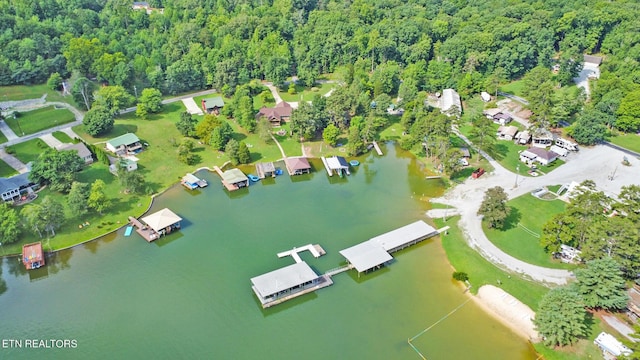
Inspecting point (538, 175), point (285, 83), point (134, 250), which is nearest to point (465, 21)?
point (285, 83)

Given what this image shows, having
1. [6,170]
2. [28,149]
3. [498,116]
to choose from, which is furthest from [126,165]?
[498,116]

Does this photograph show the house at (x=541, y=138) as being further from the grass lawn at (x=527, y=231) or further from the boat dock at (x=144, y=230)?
the boat dock at (x=144, y=230)

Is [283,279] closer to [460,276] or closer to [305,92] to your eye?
[460,276]

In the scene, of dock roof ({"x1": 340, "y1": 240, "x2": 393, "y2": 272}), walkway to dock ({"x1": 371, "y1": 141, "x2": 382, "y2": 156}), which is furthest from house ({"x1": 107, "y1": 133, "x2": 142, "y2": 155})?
dock roof ({"x1": 340, "y1": 240, "x2": 393, "y2": 272})

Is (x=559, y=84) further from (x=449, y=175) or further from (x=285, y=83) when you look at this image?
(x=285, y=83)

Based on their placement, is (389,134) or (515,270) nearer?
(515,270)

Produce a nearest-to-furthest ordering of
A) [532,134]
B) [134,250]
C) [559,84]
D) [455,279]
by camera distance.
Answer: [455,279] < [134,250] < [532,134] < [559,84]
